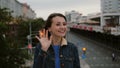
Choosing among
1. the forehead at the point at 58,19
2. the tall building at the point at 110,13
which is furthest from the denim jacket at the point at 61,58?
the tall building at the point at 110,13

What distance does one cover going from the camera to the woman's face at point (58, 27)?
3.79m

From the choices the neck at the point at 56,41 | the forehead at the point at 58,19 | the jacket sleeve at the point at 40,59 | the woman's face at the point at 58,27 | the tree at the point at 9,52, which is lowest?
the tree at the point at 9,52

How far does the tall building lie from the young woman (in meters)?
107

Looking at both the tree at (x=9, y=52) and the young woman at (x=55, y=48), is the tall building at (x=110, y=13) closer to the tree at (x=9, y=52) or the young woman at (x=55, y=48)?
the tree at (x=9, y=52)

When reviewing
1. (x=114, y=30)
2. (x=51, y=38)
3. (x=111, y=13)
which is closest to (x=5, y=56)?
(x=51, y=38)

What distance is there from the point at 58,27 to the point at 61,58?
1.11 ft

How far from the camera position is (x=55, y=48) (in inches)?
147

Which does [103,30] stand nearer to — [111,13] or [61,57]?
[111,13]

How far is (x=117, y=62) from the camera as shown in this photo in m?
55.0

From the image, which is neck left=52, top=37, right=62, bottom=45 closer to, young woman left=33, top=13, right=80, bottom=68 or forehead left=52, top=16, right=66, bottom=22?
young woman left=33, top=13, right=80, bottom=68

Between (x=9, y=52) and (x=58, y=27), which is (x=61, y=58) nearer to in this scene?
(x=58, y=27)

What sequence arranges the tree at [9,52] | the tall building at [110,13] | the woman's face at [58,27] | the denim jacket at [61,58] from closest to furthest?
the denim jacket at [61,58] → the woman's face at [58,27] → the tree at [9,52] → the tall building at [110,13]

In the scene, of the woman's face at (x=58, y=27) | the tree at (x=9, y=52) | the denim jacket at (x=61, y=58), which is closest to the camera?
the denim jacket at (x=61, y=58)

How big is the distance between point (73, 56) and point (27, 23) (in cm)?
6680
